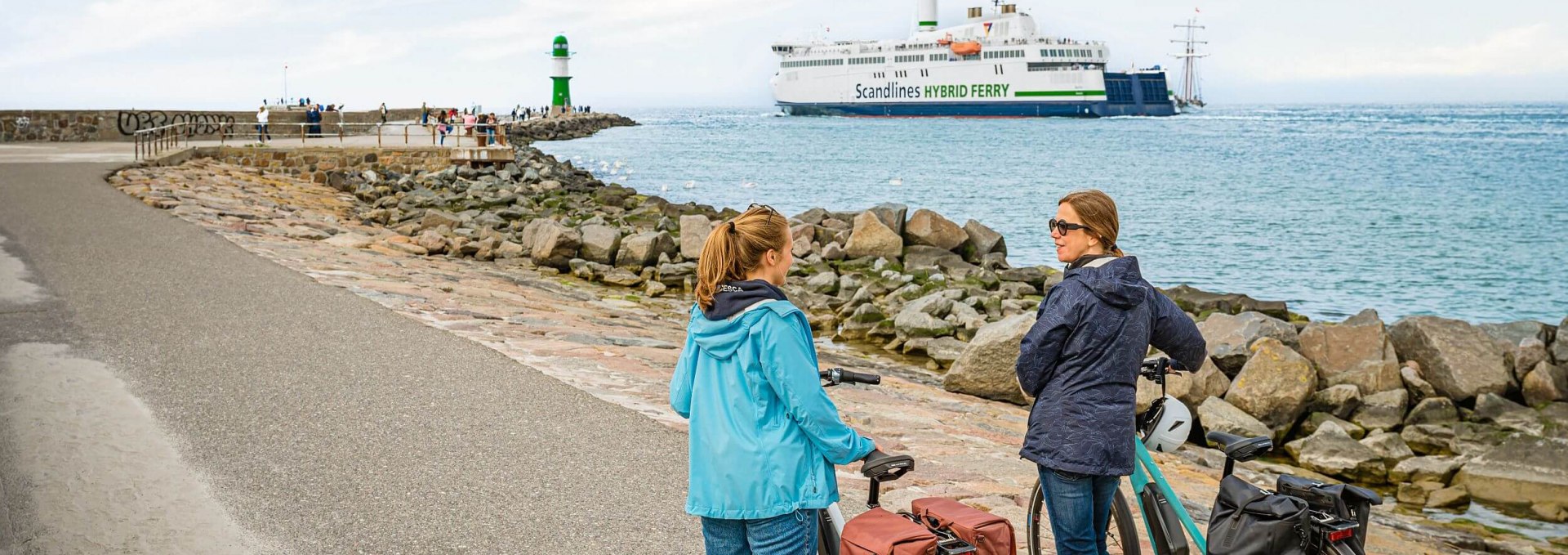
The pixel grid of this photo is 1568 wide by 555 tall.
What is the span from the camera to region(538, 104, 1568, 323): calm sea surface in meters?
23.6

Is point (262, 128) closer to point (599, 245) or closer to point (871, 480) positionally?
point (599, 245)

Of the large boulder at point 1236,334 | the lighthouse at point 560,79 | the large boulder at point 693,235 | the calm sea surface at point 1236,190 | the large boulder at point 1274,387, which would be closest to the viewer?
the large boulder at point 1274,387

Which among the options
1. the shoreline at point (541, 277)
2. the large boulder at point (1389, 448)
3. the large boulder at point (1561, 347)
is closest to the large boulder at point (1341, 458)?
the large boulder at point (1389, 448)

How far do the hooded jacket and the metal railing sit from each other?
25.8 metres

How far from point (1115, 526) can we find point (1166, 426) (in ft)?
1.27

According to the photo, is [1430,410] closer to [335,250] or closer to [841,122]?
[335,250]

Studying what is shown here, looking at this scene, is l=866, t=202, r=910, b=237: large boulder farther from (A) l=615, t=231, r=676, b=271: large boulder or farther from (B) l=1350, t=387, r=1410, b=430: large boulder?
(B) l=1350, t=387, r=1410, b=430: large boulder

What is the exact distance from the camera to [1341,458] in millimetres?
8570

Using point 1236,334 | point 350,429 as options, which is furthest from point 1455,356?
point 350,429

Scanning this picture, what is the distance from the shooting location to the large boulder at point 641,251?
1661 cm

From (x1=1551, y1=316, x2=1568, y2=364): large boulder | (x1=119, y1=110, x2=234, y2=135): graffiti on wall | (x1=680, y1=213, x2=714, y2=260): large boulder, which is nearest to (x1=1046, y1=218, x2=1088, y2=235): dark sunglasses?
(x1=1551, y1=316, x2=1568, y2=364): large boulder

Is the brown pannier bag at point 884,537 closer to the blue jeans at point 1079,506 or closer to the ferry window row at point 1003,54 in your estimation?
the blue jeans at point 1079,506

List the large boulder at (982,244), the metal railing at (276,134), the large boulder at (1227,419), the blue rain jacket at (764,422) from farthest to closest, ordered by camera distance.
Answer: the metal railing at (276,134), the large boulder at (982,244), the large boulder at (1227,419), the blue rain jacket at (764,422)

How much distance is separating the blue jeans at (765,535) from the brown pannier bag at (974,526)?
35 cm
